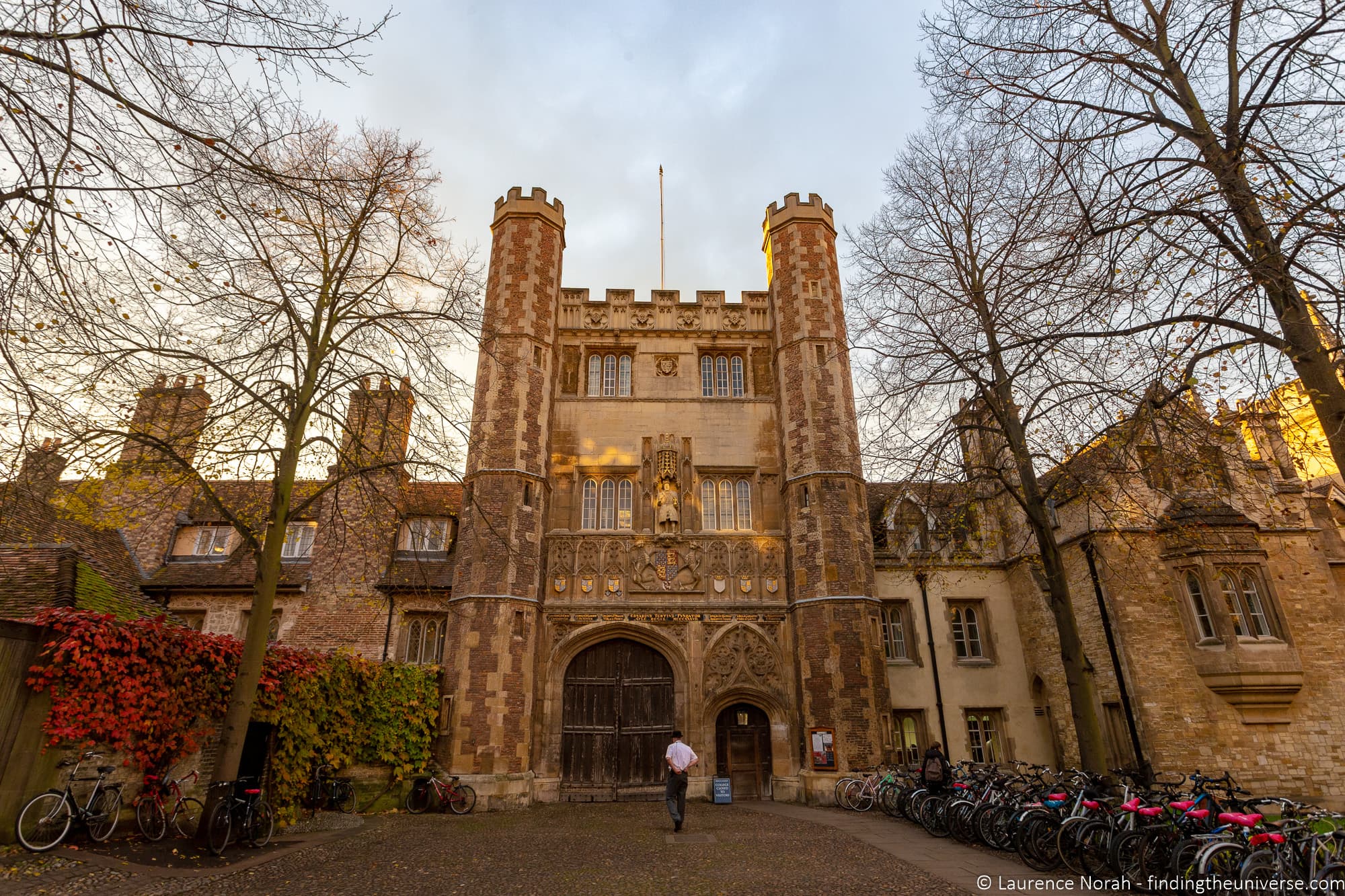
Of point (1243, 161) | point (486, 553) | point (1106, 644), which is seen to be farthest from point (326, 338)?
point (1106, 644)

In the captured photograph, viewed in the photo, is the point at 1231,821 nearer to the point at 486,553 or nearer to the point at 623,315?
the point at 486,553

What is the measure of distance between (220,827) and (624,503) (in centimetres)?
1073

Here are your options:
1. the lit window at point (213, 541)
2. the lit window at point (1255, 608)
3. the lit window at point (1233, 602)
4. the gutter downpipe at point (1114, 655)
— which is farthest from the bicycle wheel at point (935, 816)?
the lit window at point (213, 541)

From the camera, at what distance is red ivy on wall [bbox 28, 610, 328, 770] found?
8.73 m

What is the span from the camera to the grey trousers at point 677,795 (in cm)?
1097

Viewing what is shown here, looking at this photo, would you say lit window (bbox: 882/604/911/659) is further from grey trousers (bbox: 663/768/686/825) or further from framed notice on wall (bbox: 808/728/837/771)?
grey trousers (bbox: 663/768/686/825)

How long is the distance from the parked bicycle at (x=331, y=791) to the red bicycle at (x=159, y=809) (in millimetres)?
3200

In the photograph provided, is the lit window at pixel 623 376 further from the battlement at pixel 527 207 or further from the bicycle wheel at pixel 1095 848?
the bicycle wheel at pixel 1095 848

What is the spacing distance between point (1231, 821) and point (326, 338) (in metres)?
12.6

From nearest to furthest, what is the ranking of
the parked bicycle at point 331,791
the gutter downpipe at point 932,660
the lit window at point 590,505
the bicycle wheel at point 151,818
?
the bicycle wheel at point 151,818, the parked bicycle at point 331,791, the gutter downpipe at point 932,660, the lit window at point 590,505

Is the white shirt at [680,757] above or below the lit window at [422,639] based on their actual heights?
below

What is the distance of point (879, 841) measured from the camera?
10258 mm

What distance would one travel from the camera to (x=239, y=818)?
924cm

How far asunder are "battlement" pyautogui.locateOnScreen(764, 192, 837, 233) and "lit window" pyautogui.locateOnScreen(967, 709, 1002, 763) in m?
14.2
